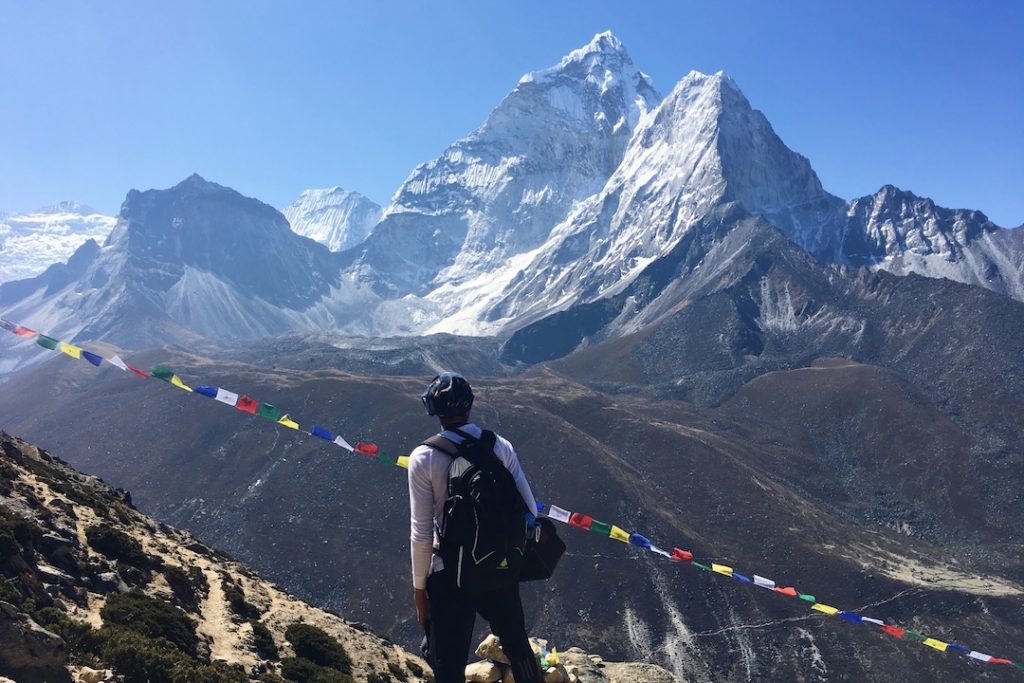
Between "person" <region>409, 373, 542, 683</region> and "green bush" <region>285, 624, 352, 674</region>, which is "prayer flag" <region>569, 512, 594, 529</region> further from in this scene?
"person" <region>409, 373, 542, 683</region>

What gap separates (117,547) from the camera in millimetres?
20422

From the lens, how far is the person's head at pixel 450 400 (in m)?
7.63

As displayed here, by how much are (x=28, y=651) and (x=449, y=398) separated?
8149mm

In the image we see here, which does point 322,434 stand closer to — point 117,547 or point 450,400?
point 117,547

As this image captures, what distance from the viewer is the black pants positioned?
284 inches

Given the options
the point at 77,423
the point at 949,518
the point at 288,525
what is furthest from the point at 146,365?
the point at 949,518

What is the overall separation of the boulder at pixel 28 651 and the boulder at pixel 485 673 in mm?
6108

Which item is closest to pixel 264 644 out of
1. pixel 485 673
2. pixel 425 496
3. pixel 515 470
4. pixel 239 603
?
pixel 239 603

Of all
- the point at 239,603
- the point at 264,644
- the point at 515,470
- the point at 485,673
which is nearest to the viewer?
the point at 515,470

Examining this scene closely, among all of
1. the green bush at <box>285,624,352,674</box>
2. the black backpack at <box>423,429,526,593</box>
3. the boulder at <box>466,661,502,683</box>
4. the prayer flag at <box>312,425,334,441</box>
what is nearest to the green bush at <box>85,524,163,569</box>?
the green bush at <box>285,624,352,674</box>

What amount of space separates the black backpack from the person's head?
50 cm

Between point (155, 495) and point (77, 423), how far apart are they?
41358mm

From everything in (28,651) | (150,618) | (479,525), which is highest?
(479,525)

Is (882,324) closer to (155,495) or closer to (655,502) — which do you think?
(655,502)
